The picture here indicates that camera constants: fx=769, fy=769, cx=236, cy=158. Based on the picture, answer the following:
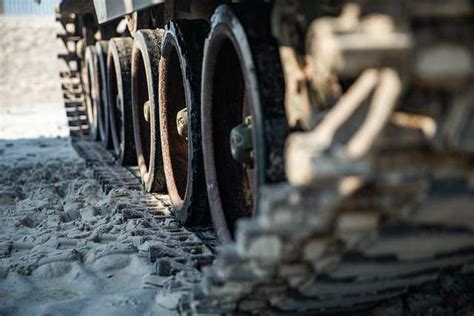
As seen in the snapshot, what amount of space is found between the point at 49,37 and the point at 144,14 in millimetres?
11611

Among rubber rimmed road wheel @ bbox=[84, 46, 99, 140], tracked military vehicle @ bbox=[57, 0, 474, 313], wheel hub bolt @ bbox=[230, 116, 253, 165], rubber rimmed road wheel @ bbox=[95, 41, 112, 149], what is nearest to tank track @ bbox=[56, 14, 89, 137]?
rubber rimmed road wheel @ bbox=[84, 46, 99, 140]

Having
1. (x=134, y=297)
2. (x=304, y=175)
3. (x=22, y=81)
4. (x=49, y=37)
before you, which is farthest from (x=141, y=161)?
(x=49, y=37)

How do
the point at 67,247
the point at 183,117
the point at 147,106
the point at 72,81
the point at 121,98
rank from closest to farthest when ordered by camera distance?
the point at 67,247, the point at 183,117, the point at 147,106, the point at 121,98, the point at 72,81

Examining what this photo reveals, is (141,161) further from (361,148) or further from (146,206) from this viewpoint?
(361,148)

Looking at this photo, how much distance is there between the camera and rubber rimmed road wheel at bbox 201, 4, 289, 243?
6.97 ft

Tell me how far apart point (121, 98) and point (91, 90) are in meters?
2.25

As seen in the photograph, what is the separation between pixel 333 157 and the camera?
4.50 feet

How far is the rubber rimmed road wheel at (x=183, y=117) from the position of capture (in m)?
3.23

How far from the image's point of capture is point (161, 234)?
3445mm

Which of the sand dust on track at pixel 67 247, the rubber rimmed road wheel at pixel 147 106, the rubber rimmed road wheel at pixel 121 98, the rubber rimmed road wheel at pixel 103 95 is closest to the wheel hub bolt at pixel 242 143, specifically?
the sand dust on track at pixel 67 247

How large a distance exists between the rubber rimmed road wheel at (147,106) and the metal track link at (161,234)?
0.12 meters

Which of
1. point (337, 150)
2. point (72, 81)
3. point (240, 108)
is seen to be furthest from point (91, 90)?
point (337, 150)

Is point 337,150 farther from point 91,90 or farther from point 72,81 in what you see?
point 72,81

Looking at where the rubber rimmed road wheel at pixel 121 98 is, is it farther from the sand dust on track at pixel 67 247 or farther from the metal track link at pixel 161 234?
the sand dust on track at pixel 67 247
